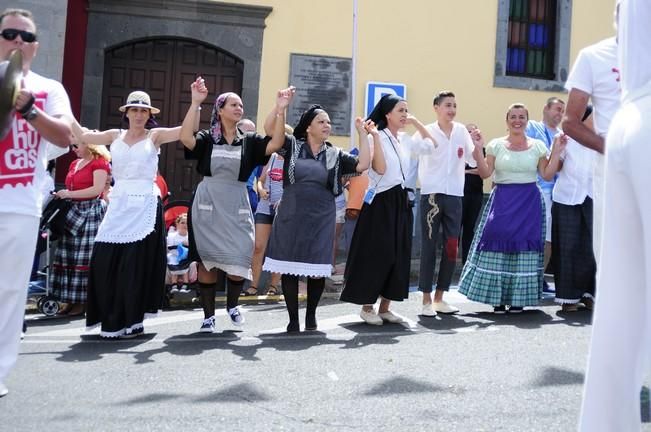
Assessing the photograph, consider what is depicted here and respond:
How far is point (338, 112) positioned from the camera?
12.8m

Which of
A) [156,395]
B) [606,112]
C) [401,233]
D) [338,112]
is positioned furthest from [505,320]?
[338,112]

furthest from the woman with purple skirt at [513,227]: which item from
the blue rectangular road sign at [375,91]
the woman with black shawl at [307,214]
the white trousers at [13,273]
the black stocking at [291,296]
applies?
the blue rectangular road sign at [375,91]

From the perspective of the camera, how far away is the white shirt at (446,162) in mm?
7566

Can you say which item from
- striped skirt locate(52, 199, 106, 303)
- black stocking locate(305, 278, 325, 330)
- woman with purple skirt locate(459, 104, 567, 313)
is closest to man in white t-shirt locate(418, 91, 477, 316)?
woman with purple skirt locate(459, 104, 567, 313)

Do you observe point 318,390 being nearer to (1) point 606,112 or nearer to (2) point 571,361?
(2) point 571,361

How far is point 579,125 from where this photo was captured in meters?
4.08

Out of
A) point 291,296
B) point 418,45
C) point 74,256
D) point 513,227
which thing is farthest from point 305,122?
point 418,45

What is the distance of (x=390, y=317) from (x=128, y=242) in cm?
237

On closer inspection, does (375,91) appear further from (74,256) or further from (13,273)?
(13,273)

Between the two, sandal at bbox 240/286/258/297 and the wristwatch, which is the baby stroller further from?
the wristwatch

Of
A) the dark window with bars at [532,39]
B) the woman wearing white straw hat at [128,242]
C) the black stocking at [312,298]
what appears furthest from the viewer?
the dark window with bars at [532,39]

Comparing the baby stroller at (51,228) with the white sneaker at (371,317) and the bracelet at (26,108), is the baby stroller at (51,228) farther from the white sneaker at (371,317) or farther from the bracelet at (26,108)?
the bracelet at (26,108)

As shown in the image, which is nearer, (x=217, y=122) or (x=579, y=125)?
(x=579, y=125)

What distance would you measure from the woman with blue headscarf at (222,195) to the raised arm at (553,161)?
8.55 ft
